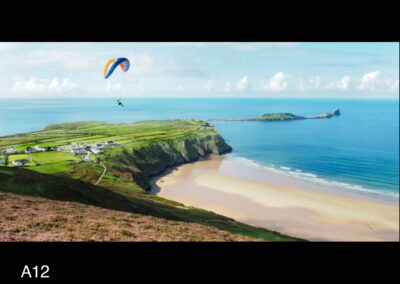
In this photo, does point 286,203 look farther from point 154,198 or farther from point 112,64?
point 112,64

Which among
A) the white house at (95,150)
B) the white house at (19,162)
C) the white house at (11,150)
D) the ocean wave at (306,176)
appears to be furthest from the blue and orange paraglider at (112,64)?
the ocean wave at (306,176)

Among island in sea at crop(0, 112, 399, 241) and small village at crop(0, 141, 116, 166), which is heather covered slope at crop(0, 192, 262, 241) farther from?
small village at crop(0, 141, 116, 166)

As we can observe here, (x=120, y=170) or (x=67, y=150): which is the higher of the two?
(x=67, y=150)

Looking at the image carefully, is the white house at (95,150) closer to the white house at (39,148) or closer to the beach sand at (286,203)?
the white house at (39,148)

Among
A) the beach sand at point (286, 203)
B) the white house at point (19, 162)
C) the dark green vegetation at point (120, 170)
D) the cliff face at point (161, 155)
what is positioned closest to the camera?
the dark green vegetation at point (120, 170)

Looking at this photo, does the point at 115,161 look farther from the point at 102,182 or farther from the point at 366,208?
the point at 366,208

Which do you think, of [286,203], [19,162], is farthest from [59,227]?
[286,203]
